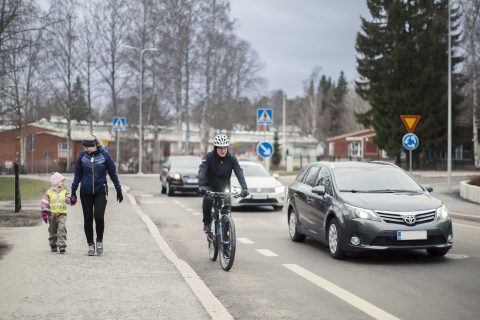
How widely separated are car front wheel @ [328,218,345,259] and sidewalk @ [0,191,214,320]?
2.41 metres

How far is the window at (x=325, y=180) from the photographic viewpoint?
11133 mm

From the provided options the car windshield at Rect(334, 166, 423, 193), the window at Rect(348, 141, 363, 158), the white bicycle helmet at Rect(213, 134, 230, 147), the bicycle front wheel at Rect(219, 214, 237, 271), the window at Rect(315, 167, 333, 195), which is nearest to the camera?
the bicycle front wheel at Rect(219, 214, 237, 271)

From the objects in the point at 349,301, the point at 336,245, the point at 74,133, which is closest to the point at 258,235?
the point at 336,245

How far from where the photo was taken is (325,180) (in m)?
11.5

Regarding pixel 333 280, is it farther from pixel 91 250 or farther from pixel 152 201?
pixel 152 201

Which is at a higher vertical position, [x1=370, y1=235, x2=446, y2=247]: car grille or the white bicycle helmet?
the white bicycle helmet

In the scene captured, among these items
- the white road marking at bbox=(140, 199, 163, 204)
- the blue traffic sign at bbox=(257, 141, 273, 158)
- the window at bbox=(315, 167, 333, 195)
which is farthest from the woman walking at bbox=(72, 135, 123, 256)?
the blue traffic sign at bbox=(257, 141, 273, 158)

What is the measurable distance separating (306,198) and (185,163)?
54.6 ft

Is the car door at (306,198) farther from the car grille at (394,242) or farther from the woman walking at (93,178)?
the woman walking at (93,178)

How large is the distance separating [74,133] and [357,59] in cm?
3205

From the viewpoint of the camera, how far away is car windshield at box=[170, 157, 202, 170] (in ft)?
91.2

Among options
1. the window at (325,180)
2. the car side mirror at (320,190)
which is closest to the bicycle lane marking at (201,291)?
the car side mirror at (320,190)

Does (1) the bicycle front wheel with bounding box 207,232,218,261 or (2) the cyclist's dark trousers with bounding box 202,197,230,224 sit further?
(1) the bicycle front wheel with bounding box 207,232,218,261

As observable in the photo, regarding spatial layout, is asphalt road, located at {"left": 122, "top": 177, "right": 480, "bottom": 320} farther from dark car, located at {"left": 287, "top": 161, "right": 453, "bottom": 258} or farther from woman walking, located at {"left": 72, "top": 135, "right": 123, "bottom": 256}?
woman walking, located at {"left": 72, "top": 135, "right": 123, "bottom": 256}
